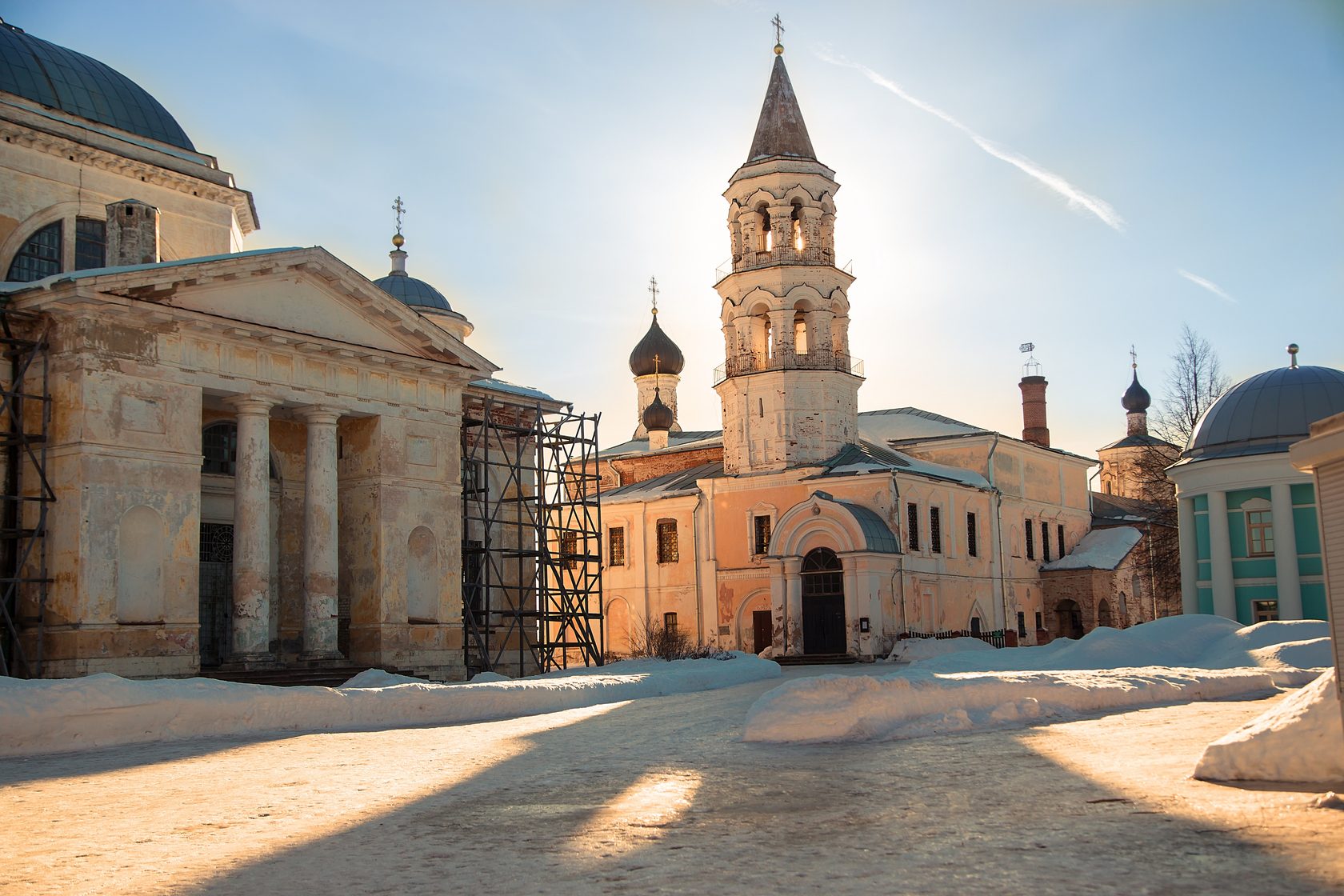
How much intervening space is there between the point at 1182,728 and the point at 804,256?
2811 centimetres

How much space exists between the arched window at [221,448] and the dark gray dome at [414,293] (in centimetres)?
1215

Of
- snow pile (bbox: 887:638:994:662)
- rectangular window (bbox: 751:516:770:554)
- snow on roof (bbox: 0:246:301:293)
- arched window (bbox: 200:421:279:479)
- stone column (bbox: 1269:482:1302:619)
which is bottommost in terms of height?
snow pile (bbox: 887:638:994:662)

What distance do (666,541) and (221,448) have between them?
728 inches

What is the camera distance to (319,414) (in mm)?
22766

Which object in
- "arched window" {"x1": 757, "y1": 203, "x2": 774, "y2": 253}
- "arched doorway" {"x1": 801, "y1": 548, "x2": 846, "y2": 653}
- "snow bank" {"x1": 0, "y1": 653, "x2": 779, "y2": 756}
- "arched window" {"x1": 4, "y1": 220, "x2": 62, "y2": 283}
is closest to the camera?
"snow bank" {"x1": 0, "y1": 653, "x2": 779, "y2": 756}

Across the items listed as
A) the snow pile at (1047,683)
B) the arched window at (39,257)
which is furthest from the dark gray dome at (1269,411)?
the arched window at (39,257)

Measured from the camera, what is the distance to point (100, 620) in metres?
19.0

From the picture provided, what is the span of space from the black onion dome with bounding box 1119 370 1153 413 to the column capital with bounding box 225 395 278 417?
48.4 m

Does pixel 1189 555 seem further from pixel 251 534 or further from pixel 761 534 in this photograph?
pixel 251 534

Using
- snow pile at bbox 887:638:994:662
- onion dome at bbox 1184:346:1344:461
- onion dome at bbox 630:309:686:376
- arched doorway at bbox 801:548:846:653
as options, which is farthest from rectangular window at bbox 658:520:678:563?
onion dome at bbox 1184:346:1344:461

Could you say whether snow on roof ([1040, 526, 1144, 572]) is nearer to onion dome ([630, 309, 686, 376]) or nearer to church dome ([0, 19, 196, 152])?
onion dome ([630, 309, 686, 376])

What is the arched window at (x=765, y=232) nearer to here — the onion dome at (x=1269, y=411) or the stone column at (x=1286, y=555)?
the onion dome at (x=1269, y=411)

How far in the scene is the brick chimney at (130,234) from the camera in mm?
22312

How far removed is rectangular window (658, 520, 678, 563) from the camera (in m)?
40.0
